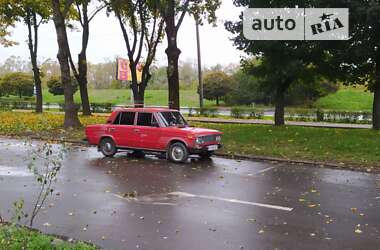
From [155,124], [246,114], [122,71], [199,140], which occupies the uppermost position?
[122,71]

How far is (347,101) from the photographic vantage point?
53906 mm

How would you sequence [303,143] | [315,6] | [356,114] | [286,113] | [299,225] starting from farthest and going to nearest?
[286,113] → [356,114] → [315,6] → [303,143] → [299,225]

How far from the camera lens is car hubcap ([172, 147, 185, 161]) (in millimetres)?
13016

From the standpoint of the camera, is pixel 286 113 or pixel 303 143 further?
pixel 286 113

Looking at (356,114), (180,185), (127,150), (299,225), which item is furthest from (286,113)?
(299,225)

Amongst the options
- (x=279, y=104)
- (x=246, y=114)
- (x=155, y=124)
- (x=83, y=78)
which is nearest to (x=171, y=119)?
(x=155, y=124)

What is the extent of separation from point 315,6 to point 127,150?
29.9 ft

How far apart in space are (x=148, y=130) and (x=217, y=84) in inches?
1646

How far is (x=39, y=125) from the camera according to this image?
22.2 metres

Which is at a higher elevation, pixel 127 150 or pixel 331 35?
pixel 331 35

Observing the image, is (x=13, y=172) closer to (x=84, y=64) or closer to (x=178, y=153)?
(x=178, y=153)

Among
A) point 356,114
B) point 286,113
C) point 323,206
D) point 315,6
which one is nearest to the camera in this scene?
point 323,206

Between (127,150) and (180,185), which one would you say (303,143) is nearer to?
(127,150)

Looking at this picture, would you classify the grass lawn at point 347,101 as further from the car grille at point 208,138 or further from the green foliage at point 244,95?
the car grille at point 208,138
